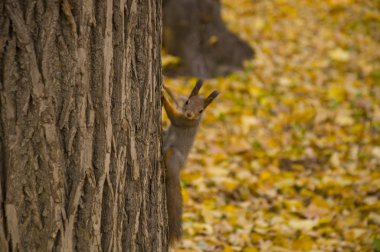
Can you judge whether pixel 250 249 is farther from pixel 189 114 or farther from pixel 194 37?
pixel 194 37

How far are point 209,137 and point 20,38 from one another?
371 centimetres

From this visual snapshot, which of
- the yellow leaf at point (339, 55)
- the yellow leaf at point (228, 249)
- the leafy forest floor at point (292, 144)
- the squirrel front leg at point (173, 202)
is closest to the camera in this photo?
the squirrel front leg at point (173, 202)

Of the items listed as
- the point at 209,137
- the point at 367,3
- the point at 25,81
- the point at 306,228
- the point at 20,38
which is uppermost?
the point at 367,3

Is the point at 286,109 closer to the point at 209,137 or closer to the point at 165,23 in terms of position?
the point at 209,137

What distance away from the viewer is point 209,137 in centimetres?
538

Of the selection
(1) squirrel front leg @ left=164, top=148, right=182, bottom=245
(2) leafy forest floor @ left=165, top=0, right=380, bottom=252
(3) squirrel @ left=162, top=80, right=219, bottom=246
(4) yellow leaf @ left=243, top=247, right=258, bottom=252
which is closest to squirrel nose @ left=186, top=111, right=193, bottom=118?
(3) squirrel @ left=162, top=80, right=219, bottom=246

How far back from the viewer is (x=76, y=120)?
1929mm

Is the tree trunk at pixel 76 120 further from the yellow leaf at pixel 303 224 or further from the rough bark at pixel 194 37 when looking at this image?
the rough bark at pixel 194 37

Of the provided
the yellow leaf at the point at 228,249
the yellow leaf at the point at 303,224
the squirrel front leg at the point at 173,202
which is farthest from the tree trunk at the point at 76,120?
the yellow leaf at the point at 303,224

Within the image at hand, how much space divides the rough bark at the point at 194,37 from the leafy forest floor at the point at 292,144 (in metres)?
0.27

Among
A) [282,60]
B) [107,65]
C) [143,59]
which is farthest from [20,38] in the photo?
[282,60]

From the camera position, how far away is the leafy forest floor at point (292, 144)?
3.70 m

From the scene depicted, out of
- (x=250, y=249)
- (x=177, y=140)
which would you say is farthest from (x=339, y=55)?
(x=177, y=140)

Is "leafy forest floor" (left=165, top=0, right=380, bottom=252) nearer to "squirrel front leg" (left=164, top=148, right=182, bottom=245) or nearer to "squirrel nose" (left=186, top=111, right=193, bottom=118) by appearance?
"squirrel front leg" (left=164, top=148, right=182, bottom=245)
